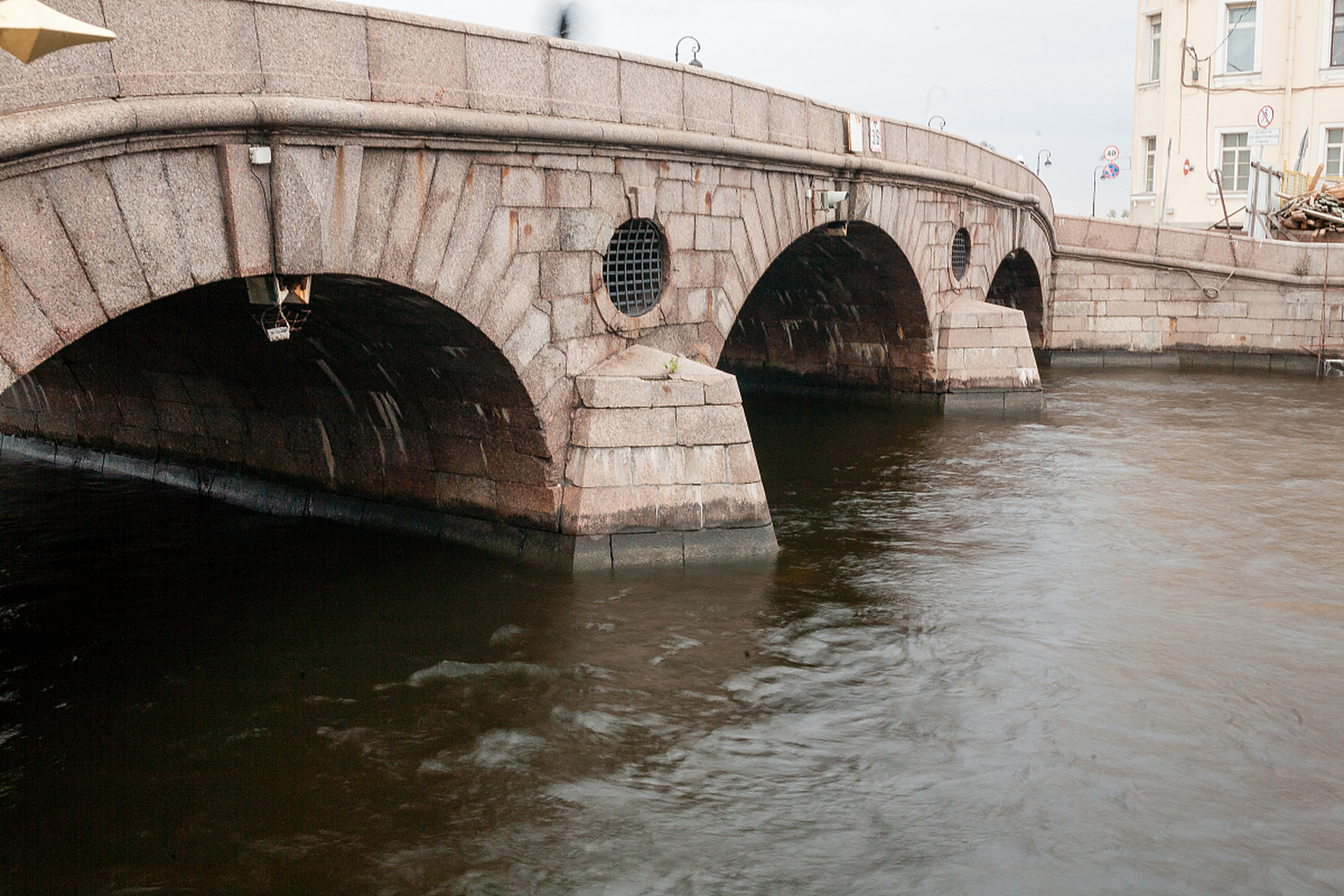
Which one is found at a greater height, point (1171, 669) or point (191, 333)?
point (191, 333)

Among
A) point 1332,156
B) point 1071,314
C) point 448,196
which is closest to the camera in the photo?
point 448,196

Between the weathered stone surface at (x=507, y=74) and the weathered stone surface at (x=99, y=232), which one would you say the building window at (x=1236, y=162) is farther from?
the weathered stone surface at (x=99, y=232)

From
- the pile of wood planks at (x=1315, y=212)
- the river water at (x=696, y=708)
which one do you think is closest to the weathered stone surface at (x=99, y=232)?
the river water at (x=696, y=708)

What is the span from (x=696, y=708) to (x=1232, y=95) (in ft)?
89.4

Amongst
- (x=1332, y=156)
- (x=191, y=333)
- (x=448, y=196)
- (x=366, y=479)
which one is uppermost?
(x=1332, y=156)

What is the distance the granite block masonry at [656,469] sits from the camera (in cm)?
825

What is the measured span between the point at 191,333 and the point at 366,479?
1.68m

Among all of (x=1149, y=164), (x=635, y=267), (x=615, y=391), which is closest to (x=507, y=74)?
(x=635, y=267)

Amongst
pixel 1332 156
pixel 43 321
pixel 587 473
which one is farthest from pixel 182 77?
pixel 1332 156

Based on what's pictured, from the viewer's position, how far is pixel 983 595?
8.05 metres

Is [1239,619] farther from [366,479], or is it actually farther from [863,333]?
[863,333]

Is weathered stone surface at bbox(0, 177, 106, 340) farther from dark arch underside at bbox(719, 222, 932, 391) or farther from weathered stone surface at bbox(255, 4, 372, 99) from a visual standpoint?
dark arch underside at bbox(719, 222, 932, 391)

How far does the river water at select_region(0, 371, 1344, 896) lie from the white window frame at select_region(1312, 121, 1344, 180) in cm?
2052

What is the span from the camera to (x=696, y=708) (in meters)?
6.31
